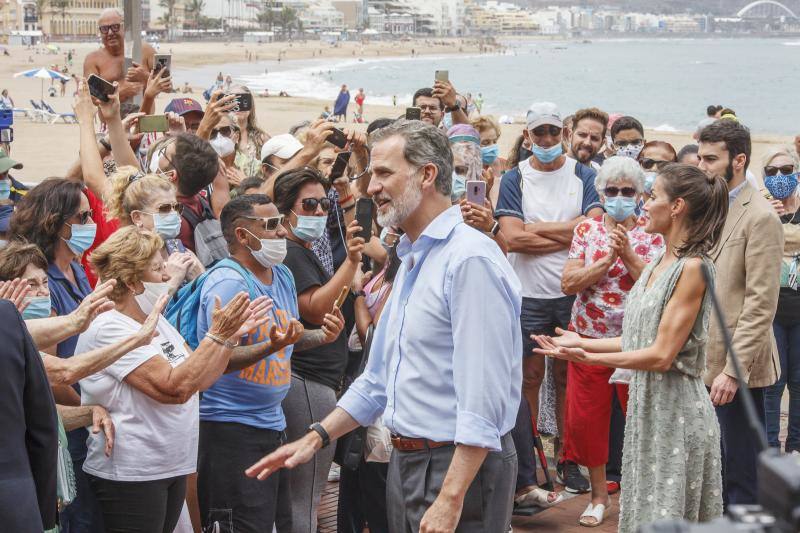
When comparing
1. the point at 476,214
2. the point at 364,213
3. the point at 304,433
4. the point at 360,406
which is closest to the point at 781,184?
the point at 476,214

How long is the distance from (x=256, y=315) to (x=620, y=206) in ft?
8.86

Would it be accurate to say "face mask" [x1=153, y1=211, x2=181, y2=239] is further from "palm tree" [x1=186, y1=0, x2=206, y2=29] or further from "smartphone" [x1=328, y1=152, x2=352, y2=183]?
"palm tree" [x1=186, y1=0, x2=206, y2=29]

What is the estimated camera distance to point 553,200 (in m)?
6.98

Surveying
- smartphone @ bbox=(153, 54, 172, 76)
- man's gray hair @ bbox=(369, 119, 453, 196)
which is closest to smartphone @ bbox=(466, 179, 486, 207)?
man's gray hair @ bbox=(369, 119, 453, 196)

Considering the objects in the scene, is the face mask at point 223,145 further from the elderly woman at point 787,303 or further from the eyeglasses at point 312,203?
the elderly woman at point 787,303

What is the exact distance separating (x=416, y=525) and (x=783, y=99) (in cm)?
8772

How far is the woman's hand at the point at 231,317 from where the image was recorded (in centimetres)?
436

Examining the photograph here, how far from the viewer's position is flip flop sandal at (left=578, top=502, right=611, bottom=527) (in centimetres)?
617

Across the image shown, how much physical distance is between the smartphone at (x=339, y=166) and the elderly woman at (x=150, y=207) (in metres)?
1.19

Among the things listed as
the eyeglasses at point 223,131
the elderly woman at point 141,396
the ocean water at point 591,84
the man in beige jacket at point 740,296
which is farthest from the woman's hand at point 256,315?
the ocean water at point 591,84

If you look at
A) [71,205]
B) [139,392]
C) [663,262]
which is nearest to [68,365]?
[139,392]

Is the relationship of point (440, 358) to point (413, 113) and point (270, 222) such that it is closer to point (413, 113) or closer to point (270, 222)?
point (270, 222)

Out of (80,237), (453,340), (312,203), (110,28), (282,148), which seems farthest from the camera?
(110,28)

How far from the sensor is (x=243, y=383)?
4812mm
